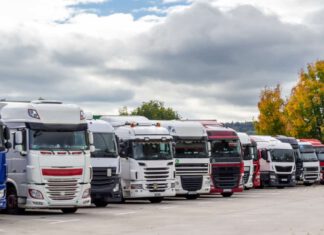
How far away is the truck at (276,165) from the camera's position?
155ft

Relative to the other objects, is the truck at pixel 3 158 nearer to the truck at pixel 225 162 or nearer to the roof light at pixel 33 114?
the roof light at pixel 33 114

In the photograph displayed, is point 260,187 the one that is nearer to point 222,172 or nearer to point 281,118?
point 222,172

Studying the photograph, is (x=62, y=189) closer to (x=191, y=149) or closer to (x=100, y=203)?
(x=100, y=203)

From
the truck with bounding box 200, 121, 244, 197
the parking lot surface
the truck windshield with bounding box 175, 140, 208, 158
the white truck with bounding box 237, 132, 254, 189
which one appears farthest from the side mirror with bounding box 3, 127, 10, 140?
the white truck with bounding box 237, 132, 254, 189

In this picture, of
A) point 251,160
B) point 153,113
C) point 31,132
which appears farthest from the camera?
point 153,113

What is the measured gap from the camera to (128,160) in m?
31.0

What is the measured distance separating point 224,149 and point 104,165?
32.3ft

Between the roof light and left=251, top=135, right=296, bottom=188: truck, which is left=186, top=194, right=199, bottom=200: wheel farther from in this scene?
the roof light

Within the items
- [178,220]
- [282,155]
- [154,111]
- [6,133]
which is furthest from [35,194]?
[154,111]

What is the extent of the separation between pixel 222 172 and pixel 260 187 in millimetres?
12152

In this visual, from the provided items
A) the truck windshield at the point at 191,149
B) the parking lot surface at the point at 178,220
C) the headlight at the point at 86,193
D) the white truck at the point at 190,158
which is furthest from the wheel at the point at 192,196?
the headlight at the point at 86,193

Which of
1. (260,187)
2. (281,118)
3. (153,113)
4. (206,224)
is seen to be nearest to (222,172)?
(260,187)

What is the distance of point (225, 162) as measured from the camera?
36.6 meters

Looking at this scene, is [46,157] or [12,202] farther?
[12,202]
